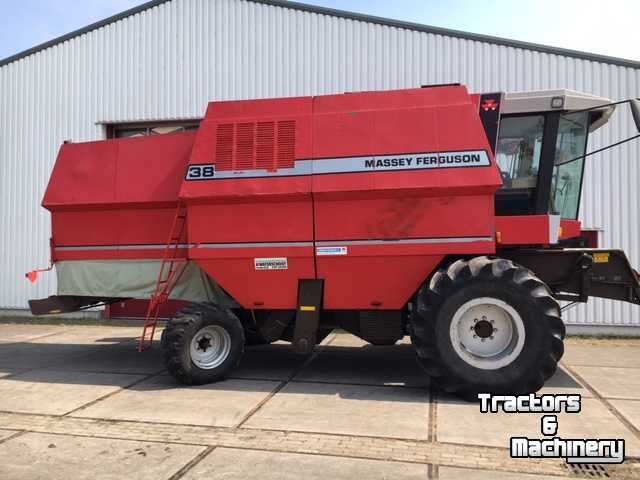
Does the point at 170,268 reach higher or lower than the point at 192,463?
higher

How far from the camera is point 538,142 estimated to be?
5.80 metres

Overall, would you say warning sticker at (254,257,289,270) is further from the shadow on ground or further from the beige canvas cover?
the shadow on ground

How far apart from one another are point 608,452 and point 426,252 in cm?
245

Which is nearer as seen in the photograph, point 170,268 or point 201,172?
point 201,172

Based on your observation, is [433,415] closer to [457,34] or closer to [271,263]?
[271,263]

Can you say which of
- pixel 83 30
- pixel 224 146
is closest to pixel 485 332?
pixel 224 146

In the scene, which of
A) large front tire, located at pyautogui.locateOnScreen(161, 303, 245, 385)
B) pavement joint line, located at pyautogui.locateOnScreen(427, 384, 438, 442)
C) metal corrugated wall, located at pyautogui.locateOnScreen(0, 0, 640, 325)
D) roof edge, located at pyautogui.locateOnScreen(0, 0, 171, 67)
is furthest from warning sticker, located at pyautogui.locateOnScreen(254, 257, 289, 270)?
roof edge, located at pyautogui.locateOnScreen(0, 0, 171, 67)

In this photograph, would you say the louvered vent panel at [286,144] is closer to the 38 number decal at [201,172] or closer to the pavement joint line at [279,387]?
the 38 number decal at [201,172]

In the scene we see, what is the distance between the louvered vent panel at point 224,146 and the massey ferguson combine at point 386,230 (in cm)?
2

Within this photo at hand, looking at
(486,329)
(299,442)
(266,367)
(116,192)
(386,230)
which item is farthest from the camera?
(266,367)

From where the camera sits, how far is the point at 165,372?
6551 millimetres

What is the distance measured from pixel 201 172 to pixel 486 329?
3652 mm

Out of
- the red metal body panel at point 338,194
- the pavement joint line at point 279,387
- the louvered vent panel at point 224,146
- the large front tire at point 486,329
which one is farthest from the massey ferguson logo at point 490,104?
the pavement joint line at point 279,387

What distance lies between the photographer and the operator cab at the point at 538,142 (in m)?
5.71
